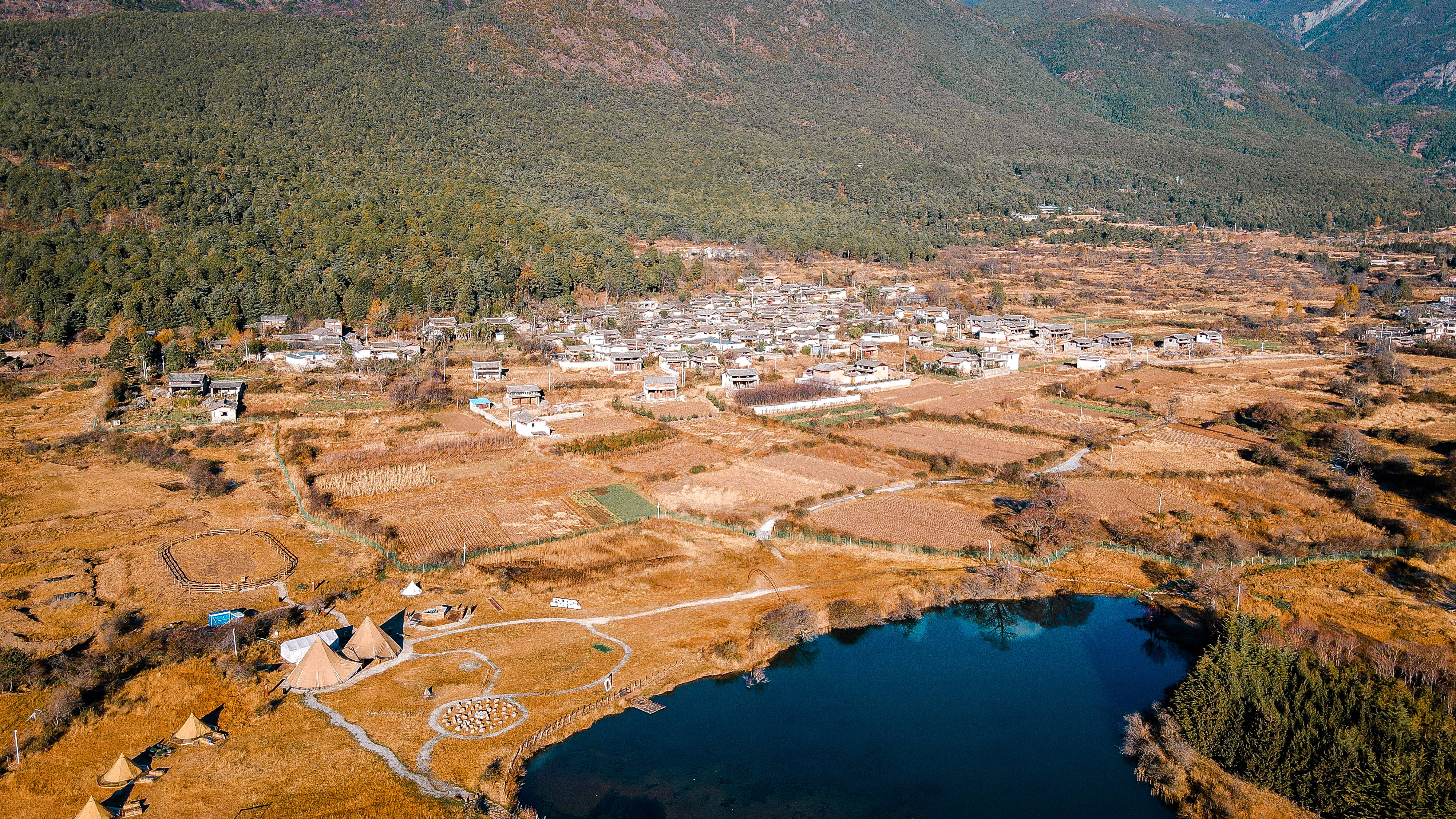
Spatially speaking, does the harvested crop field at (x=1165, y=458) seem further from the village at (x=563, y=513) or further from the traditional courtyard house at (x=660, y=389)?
the traditional courtyard house at (x=660, y=389)

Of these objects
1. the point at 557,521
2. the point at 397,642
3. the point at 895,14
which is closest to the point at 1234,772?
the point at 397,642

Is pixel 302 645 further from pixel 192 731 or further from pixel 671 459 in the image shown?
pixel 671 459

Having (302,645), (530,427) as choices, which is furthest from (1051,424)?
(302,645)

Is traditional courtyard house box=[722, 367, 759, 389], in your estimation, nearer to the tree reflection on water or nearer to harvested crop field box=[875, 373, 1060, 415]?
harvested crop field box=[875, 373, 1060, 415]

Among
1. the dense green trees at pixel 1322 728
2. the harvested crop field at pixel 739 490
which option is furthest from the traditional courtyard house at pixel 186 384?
the dense green trees at pixel 1322 728

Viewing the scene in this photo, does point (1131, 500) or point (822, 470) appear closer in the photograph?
point (1131, 500)

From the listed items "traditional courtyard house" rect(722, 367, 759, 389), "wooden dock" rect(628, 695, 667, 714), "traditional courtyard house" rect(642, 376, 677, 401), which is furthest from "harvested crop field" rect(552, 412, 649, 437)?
"wooden dock" rect(628, 695, 667, 714)

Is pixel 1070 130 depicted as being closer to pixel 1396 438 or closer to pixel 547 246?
pixel 547 246
